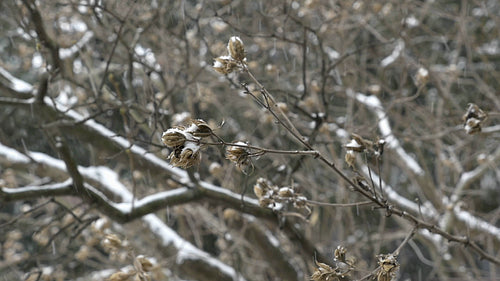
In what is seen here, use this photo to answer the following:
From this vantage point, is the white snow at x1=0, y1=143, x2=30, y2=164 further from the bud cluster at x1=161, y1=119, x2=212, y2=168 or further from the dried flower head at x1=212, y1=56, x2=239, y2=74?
the bud cluster at x1=161, y1=119, x2=212, y2=168

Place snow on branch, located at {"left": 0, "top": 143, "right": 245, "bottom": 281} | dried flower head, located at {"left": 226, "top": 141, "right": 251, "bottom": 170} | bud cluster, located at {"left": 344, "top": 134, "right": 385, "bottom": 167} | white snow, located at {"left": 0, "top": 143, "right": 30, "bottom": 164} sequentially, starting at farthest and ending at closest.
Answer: white snow, located at {"left": 0, "top": 143, "right": 30, "bottom": 164} < snow on branch, located at {"left": 0, "top": 143, "right": 245, "bottom": 281} < bud cluster, located at {"left": 344, "top": 134, "right": 385, "bottom": 167} < dried flower head, located at {"left": 226, "top": 141, "right": 251, "bottom": 170}

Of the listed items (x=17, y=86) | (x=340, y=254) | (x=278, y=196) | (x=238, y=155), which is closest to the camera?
(x=238, y=155)

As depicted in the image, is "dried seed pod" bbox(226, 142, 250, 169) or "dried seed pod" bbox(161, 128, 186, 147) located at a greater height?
"dried seed pod" bbox(226, 142, 250, 169)

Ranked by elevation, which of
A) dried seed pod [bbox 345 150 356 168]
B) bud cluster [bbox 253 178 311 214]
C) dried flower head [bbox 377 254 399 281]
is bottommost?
dried flower head [bbox 377 254 399 281]

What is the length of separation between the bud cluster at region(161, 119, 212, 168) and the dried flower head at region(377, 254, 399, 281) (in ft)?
1.99

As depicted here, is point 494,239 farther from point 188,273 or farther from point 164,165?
point 164,165

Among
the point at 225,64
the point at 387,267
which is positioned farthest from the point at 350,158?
the point at 225,64

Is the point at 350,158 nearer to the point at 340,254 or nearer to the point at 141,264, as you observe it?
the point at 340,254

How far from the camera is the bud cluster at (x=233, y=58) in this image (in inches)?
60.5

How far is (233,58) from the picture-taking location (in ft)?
5.16

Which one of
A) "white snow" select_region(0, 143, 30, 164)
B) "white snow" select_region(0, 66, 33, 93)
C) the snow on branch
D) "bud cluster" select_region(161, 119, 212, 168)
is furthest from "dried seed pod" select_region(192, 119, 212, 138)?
Result: "white snow" select_region(0, 143, 30, 164)

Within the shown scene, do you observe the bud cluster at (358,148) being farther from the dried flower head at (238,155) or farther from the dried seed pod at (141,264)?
the dried seed pod at (141,264)

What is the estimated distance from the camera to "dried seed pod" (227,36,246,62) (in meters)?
1.53

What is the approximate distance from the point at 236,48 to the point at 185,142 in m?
0.41
